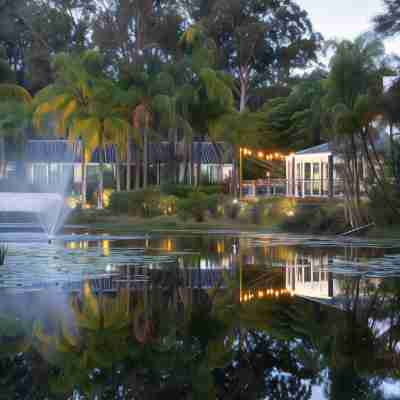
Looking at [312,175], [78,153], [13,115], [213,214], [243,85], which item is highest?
[243,85]

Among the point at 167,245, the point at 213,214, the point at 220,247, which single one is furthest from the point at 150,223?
the point at 220,247

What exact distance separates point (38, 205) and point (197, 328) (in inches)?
1098

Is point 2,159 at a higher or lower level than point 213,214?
higher

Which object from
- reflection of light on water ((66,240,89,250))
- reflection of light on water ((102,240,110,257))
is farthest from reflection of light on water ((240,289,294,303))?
reflection of light on water ((66,240,89,250))

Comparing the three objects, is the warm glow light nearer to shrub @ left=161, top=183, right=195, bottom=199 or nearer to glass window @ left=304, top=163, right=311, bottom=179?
shrub @ left=161, top=183, right=195, bottom=199

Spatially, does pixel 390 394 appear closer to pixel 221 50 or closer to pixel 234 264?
pixel 234 264

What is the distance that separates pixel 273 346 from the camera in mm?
9680

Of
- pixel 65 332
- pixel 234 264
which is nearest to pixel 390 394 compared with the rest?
pixel 65 332

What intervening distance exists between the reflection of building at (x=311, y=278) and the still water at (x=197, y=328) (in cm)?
3

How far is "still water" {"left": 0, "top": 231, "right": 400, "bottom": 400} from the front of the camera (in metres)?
7.90

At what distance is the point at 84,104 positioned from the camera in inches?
1929

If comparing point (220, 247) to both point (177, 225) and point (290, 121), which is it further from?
point (290, 121)

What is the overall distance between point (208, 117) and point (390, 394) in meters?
44.9

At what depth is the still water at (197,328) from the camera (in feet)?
25.9
